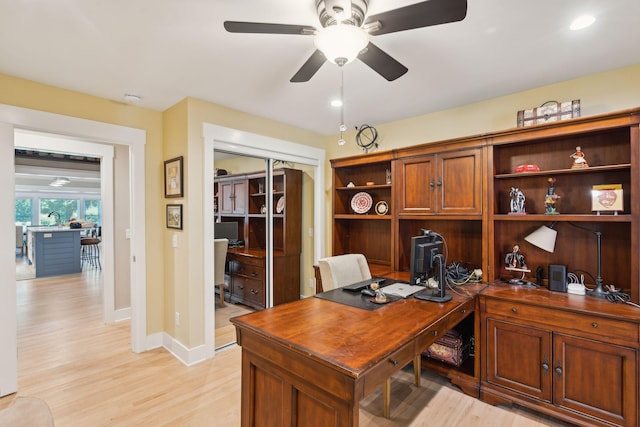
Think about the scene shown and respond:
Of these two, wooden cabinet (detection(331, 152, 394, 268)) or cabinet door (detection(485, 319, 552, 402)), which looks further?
wooden cabinet (detection(331, 152, 394, 268))

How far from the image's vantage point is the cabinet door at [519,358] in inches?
83.8

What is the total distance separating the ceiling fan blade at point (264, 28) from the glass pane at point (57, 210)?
530 inches

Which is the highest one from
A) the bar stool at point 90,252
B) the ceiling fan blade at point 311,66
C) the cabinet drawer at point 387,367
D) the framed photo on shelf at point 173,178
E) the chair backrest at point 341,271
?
the ceiling fan blade at point 311,66

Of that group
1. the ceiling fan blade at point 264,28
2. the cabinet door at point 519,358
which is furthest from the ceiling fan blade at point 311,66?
the cabinet door at point 519,358

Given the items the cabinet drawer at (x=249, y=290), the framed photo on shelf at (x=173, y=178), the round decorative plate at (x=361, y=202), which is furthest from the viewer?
the cabinet drawer at (x=249, y=290)

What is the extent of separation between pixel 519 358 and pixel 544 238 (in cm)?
99

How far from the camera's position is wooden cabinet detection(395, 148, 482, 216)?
2.75m

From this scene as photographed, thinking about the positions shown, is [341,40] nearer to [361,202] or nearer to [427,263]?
[427,263]

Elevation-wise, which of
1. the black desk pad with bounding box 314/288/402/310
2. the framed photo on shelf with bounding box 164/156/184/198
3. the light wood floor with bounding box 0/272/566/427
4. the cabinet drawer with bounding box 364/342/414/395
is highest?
the framed photo on shelf with bounding box 164/156/184/198

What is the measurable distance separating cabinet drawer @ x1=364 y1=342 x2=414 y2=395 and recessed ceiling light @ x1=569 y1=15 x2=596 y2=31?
81.1 inches

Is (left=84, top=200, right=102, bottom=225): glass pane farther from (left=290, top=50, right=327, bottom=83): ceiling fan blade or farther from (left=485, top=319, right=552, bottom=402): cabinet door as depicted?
(left=485, top=319, right=552, bottom=402): cabinet door

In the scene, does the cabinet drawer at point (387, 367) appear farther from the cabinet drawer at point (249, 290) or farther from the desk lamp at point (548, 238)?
the cabinet drawer at point (249, 290)

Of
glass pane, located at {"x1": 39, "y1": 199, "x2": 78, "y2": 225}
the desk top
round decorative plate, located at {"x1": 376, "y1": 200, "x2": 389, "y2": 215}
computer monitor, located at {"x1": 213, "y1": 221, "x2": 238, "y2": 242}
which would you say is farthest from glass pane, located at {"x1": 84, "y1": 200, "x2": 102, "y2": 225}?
the desk top

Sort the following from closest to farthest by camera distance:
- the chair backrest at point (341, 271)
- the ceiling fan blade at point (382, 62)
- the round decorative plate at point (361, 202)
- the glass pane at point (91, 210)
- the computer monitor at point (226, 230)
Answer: the ceiling fan blade at point (382, 62) → the chair backrest at point (341, 271) → the computer monitor at point (226, 230) → the round decorative plate at point (361, 202) → the glass pane at point (91, 210)
